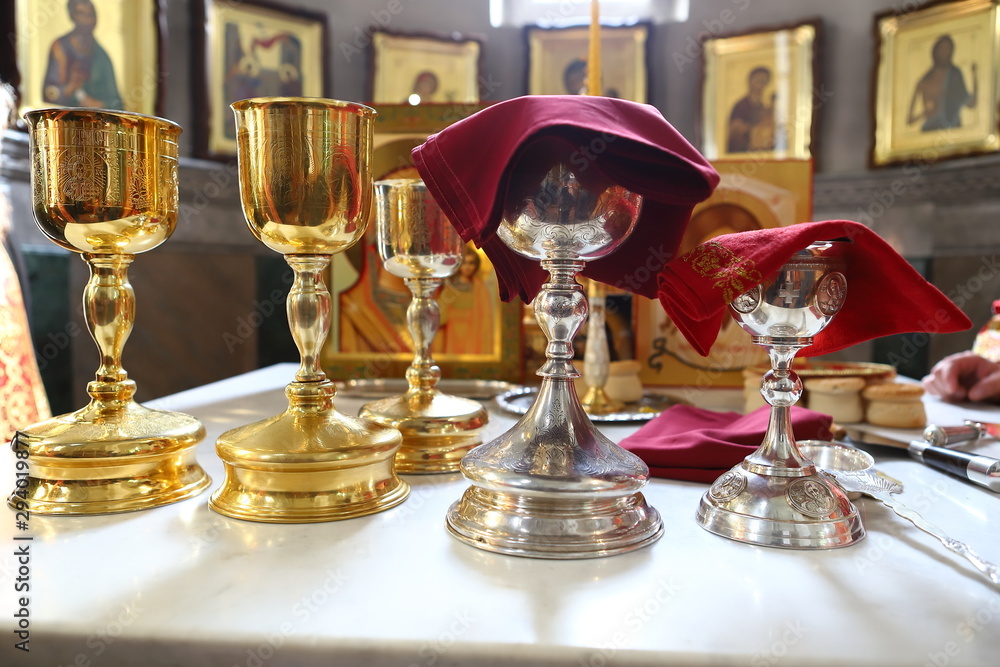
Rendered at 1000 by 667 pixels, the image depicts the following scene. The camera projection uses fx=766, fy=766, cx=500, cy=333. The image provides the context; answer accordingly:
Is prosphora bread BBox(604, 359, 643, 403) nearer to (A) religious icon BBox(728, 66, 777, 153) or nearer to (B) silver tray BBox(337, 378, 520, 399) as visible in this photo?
(B) silver tray BBox(337, 378, 520, 399)

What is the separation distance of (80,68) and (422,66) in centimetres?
140

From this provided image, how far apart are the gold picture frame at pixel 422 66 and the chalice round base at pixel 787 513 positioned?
310 centimetres

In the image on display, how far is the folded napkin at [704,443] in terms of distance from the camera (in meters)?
0.84

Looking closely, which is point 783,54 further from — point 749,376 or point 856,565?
point 856,565

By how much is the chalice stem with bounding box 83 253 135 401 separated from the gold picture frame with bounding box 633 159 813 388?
94 centimetres

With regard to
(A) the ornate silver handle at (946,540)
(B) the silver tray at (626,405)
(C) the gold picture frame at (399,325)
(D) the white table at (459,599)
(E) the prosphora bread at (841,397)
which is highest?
(C) the gold picture frame at (399,325)

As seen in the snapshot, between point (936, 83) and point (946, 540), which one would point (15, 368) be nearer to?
point (946, 540)

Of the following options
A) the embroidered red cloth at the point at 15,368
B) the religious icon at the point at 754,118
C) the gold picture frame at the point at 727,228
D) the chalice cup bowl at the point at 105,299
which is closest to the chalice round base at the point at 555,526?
the chalice cup bowl at the point at 105,299

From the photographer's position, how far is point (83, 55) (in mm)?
2971

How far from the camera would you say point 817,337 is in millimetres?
758

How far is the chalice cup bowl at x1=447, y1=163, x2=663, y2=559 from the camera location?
64cm

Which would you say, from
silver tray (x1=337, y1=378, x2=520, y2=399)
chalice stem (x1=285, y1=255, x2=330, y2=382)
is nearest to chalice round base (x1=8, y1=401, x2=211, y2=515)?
chalice stem (x1=285, y1=255, x2=330, y2=382)

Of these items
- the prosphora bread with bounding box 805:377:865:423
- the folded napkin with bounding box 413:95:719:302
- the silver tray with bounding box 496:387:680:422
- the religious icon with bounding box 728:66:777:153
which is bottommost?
the silver tray with bounding box 496:387:680:422

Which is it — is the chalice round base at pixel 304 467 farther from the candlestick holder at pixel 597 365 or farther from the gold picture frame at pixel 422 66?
the gold picture frame at pixel 422 66
